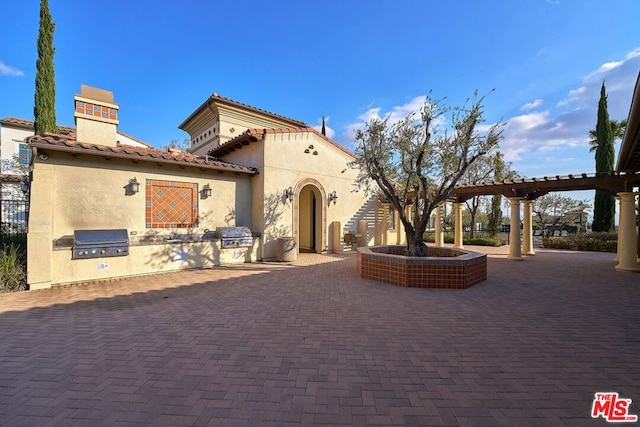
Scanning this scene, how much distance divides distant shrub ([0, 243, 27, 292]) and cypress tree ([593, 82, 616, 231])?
33946 millimetres

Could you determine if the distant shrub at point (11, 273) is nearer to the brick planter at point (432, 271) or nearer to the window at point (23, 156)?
the brick planter at point (432, 271)

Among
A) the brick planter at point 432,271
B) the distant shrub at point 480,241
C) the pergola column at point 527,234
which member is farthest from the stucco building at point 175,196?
the distant shrub at point 480,241

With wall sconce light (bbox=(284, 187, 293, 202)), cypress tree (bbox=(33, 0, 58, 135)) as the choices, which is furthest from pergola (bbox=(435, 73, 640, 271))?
cypress tree (bbox=(33, 0, 58, 135))

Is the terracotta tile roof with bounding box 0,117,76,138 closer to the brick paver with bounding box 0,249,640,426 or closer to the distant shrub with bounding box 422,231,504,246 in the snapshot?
the brick paver with bounding box 0,249,640,426

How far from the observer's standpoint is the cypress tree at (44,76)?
1310 centimetres

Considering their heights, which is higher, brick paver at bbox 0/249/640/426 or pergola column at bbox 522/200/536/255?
pergola column at bbox 522/200/536/255

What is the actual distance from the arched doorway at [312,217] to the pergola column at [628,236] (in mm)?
12358

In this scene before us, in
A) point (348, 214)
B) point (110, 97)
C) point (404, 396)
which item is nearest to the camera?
point (404, 396)

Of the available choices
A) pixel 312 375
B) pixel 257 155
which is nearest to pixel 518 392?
pixel 312 375

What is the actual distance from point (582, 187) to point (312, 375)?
14807 mm

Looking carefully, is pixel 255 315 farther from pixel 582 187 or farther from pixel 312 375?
pixel 582 187

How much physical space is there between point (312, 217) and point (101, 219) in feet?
33.1

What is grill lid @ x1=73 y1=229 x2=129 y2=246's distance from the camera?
26.1 ft

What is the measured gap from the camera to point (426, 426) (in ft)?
8.39
